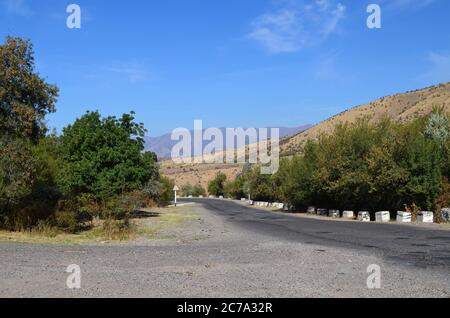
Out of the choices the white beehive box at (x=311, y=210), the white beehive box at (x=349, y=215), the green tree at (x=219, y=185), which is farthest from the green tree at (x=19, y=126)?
the green tree at (x=219, y=185)

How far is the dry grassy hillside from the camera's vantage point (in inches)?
3979

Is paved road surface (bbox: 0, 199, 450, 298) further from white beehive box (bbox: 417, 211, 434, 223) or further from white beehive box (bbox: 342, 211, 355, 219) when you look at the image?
white beehive box (bbox: 342, 211, 355, 219)

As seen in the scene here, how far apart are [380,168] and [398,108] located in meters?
87.4

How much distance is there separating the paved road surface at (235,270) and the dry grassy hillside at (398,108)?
77.4 m

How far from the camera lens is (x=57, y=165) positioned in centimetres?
3086

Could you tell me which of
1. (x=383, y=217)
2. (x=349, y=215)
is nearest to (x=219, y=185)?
(x=349, y=215)

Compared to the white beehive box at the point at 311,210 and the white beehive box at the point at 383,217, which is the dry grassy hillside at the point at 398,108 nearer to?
the white beehive box at the point at 311,210

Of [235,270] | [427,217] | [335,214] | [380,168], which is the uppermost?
[380,168]

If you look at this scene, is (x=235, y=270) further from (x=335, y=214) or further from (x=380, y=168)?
(x=335, y=214)

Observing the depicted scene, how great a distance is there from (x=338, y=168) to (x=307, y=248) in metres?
26.6

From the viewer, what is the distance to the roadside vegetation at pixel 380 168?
3375 centimetres

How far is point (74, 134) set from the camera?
30.5 m

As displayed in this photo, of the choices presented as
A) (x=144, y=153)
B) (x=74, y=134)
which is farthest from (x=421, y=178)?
(x=74, y=134)

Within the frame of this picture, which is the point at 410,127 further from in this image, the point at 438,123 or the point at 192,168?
the point at 192,168
